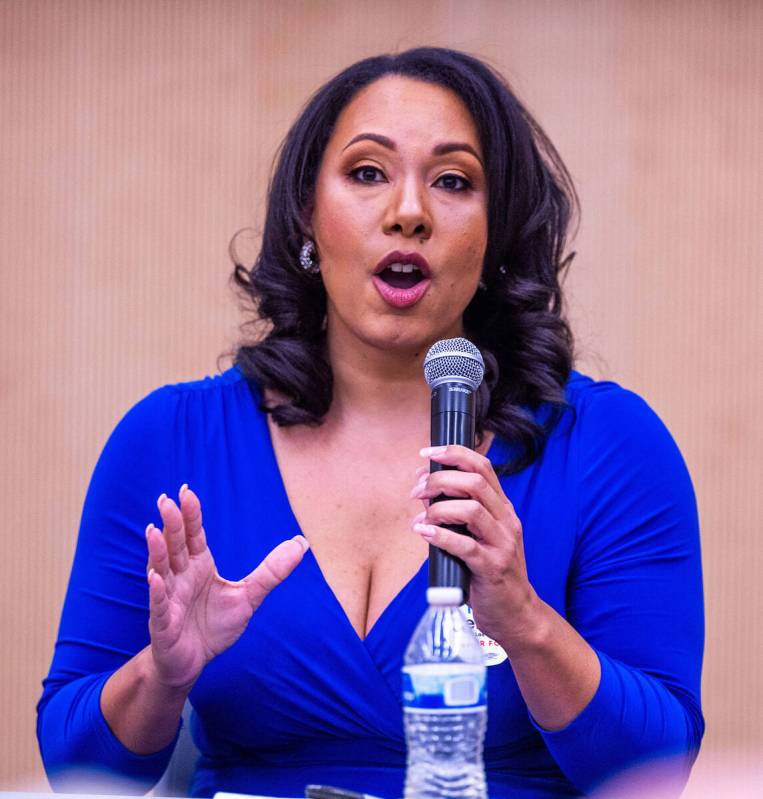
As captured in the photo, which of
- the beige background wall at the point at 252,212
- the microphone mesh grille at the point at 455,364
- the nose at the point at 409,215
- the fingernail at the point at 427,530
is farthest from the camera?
the beige background wall at the point at 252,212

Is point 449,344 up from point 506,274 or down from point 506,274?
down

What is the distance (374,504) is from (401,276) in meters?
0.32

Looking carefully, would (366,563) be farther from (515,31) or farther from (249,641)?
(515,31)

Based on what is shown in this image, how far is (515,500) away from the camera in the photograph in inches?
64.6

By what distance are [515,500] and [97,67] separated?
1757mm

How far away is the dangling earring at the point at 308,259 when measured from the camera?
A: 1.82m

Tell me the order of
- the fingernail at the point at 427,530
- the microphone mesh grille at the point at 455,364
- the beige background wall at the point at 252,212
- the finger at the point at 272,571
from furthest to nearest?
1. the beige background wall at the point at 252,212
2. the finger at the point at 272,571
3. the microphone mesh grille at the point at 455,364
4. the fingernail at the point at 427,530

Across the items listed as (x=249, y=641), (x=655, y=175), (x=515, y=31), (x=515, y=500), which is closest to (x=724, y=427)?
(x=655, y=175)

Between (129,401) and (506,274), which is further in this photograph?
(129,401)

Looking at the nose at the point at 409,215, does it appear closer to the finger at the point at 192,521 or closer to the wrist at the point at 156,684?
the finger at the point at 192,521

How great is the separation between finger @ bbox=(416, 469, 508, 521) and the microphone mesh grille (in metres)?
0.10

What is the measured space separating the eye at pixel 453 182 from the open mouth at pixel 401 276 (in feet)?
0.45

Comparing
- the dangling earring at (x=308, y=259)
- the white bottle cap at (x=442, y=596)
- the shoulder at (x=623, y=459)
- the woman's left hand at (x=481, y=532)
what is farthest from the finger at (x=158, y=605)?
the dangling earring at (x=308, y=259)

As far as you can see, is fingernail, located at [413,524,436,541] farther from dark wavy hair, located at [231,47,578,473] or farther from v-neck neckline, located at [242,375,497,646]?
dark wavy hair, located at [231,47,578,473]
